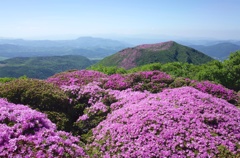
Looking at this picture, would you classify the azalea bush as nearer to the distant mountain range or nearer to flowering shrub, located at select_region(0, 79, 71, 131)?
flowering shrub, located at select_region(0, 79, 71, 131)

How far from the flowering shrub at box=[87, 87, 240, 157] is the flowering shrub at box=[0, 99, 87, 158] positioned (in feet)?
5.28

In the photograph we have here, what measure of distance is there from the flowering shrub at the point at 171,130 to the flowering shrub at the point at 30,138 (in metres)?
1.61

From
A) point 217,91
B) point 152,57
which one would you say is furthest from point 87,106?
point 152,57

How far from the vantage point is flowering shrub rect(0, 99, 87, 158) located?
6.75 meters

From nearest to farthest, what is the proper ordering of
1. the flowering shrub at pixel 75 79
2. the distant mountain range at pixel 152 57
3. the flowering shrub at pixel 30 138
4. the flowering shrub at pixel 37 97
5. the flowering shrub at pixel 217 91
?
1. the flowering shrub at pixel 30 138
2. the flowering shrub at pixel 37 97
3. the flowering shrub at pixel 217 91
4. the flowering shrub at pixel 75 79
5. the distant mountain range at pixel 152 57

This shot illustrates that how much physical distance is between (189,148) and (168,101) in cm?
331

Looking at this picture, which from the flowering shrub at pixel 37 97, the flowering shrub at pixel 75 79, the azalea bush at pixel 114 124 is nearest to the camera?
the azalea bush at pixel 114 124

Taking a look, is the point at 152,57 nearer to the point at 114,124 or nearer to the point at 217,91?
the point at 217,91

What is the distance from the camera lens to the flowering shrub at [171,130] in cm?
824

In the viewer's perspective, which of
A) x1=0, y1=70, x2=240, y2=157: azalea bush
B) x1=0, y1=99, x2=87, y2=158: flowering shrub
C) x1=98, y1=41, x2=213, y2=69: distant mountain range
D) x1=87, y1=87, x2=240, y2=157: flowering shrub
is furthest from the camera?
x1=98, y1=41, x2=213, y2=69: distant mountain range

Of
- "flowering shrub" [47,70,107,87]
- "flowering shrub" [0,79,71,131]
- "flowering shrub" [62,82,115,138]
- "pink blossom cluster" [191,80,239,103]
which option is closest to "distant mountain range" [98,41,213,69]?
"flowering shrub" [47,70,107,87]

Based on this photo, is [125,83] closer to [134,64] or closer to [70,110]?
[70,110]

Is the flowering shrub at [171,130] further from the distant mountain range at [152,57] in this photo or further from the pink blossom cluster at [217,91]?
the distant mountain range at [152,57]

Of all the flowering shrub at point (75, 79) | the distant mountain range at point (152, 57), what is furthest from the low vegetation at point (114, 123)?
the distant mountain range at point (152, 57)
